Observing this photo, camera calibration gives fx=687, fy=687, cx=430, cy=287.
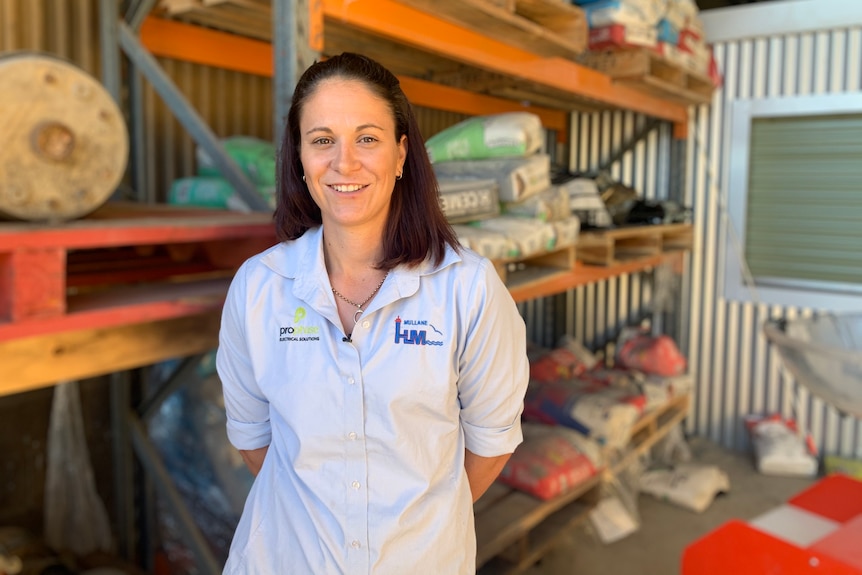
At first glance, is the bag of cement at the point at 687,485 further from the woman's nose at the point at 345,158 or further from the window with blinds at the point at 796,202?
the woman's nose at the point at 345,158

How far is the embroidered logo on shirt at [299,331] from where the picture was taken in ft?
5.41

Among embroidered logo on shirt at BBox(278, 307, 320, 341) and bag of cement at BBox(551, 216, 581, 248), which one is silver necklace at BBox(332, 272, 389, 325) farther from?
bag of cement at BBox(551, 216, 581, 248)

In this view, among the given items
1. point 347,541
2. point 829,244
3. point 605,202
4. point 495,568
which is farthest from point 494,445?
point 829,244

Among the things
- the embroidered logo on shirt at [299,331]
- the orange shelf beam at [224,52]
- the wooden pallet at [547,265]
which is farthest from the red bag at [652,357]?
the embroidered logo on shirt at [299,331]

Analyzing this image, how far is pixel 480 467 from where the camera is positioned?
1.82 metres

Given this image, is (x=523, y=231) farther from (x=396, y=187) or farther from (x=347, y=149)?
(x=347, y=149)

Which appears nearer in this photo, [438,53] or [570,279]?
[438,53]

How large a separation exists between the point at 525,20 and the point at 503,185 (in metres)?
0.77

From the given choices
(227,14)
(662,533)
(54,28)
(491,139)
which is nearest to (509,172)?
(491,139)

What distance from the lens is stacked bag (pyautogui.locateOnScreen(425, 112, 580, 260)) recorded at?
3.16m

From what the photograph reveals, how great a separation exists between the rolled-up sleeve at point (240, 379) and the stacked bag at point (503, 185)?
4.73 feet

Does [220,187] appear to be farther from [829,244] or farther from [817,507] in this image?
[829,244]

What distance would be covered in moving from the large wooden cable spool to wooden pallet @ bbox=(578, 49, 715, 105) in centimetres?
326

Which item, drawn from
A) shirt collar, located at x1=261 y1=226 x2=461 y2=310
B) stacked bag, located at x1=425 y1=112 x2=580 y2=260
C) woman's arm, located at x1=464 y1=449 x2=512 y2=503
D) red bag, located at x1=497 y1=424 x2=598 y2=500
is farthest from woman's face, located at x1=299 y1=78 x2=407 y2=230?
red bag, located at x1=497 y1=424 x2=598 y2=500
